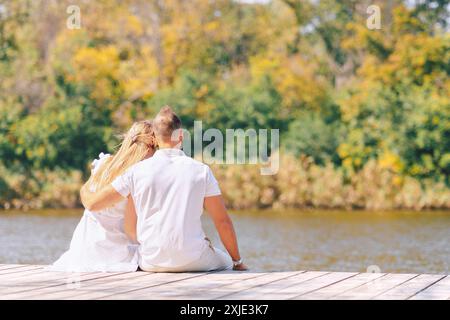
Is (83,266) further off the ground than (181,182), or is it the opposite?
(181,182)

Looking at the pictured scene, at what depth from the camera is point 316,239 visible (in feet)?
48.9

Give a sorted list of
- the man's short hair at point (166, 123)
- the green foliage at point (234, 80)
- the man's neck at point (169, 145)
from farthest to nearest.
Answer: the green foliage at point (234, 80) < the man's neck at point (169, 145) < the man's short hair at point (166, 123)

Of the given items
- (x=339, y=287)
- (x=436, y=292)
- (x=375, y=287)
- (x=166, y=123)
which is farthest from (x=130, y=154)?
(x=436, y=292)

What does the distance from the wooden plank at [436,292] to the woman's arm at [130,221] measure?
1.80 meters

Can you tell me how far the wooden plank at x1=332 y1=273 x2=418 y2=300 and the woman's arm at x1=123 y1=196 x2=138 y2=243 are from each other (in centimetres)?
146

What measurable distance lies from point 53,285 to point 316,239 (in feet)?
32.1

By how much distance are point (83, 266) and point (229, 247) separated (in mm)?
905

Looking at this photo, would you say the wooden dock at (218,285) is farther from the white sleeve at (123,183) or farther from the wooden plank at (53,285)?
the white sleeve at (123,183)

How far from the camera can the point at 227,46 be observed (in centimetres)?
2908

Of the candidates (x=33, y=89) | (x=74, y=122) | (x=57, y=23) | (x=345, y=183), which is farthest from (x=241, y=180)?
(x=57, y=23)

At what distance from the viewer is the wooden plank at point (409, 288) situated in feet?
16.5

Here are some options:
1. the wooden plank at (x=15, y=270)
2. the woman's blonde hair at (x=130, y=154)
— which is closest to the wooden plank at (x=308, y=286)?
the woman's blonde hair at (x=130, y=154)

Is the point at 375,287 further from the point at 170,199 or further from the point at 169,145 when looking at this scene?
the point at 169,145
